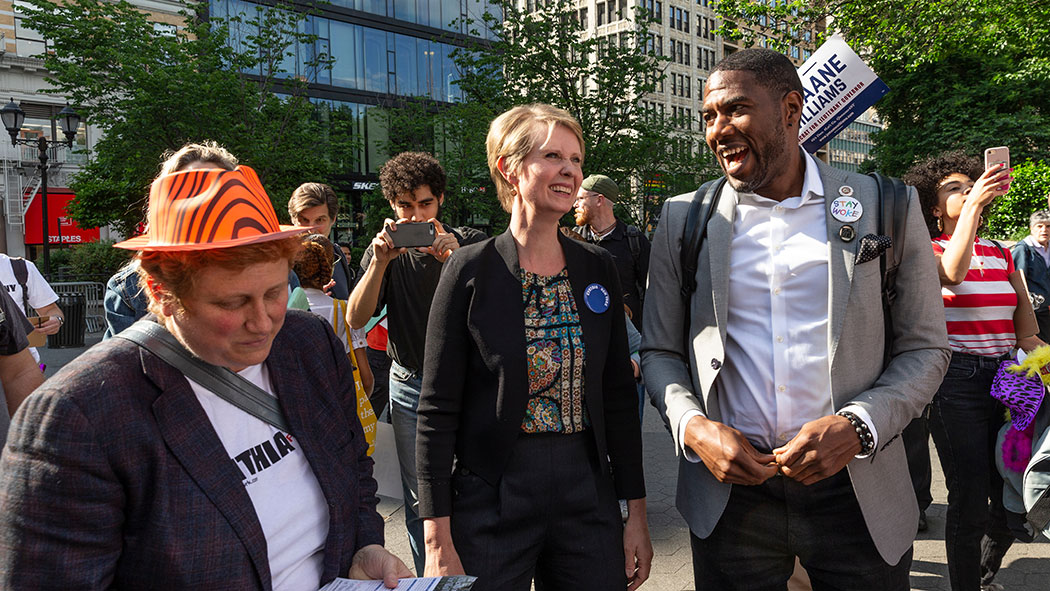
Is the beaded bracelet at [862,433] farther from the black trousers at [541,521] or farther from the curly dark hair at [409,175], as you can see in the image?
the curly dark hair at [409,175]

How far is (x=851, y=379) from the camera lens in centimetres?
210

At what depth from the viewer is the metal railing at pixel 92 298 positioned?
17.8 m

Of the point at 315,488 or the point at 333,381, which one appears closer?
the point at 315,488

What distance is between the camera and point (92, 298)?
1895cm

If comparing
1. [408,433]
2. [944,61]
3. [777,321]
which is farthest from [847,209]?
[944,61]

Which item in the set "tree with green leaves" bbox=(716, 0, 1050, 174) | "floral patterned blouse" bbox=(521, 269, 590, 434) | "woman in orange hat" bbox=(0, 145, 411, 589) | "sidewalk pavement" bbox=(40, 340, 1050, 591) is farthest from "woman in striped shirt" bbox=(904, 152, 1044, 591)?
"tree with green leaves" bbox=(716, 0, 1050, 174)

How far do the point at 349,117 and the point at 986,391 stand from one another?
2973 cm

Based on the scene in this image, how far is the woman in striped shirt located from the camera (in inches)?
132

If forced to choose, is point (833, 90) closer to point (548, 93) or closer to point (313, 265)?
point (313, 265)

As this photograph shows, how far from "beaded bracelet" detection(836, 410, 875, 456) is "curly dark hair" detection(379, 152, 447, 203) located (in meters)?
2.40

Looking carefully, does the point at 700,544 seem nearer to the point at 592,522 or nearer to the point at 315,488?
the point at 592,522

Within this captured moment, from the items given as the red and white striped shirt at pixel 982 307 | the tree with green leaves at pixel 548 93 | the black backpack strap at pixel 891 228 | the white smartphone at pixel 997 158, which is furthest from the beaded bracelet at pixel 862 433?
the tree with green leaves at pixel 548 93

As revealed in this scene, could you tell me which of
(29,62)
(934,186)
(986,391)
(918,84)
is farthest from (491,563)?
(29,62)

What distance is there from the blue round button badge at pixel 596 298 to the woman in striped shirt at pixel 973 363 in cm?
197
